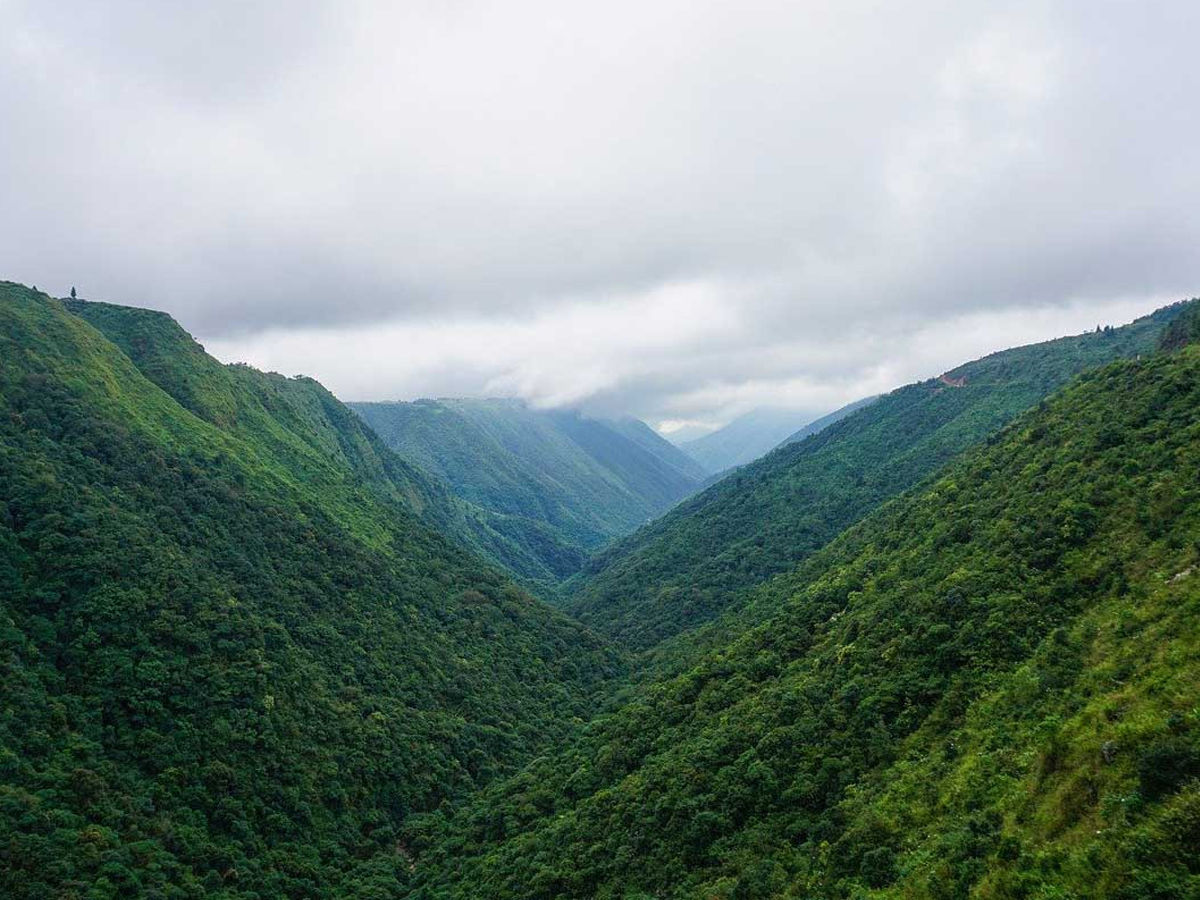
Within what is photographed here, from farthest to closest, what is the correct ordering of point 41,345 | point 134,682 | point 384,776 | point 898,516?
point 41,345 → point 898,516 → point 384,776 → point 134,682

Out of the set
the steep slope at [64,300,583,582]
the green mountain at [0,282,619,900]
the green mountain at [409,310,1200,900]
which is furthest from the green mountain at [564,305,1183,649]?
the steep slope at [64,300,583,582]

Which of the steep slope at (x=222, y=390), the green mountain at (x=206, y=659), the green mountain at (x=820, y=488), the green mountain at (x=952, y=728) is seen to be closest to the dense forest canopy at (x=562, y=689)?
the green mountain at (x=952, y=728)

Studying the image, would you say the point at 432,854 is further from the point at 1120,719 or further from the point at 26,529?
the point at 1120,719

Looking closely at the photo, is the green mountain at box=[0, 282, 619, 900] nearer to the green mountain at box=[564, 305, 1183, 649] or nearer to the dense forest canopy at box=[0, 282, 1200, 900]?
the dense forest canopy at box=[0, 282, 1200, 900]

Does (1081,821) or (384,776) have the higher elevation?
(1081,821)

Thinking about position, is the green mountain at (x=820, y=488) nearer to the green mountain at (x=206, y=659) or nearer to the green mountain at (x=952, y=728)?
the green mountain at (x=206, y=659)

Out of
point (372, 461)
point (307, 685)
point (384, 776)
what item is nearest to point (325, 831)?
point (384, 776)

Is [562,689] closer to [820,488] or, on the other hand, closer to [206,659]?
[206,659]
